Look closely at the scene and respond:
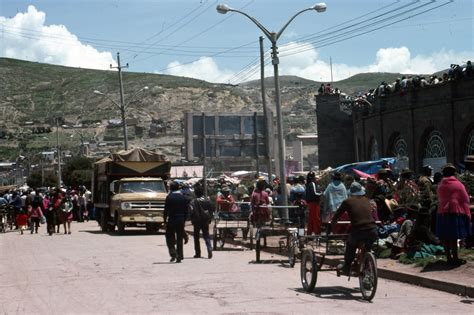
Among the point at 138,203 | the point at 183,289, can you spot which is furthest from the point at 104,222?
the point at 183,289

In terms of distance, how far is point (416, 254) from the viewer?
1521 cm

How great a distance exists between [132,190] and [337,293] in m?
19.0

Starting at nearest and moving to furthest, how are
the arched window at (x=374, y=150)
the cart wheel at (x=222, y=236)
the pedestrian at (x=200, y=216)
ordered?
1. the pedestrian at (x=200, y=216)
2. the cart wheel at (x=222, y=236)
3. the arched window at (x=374, y=150)

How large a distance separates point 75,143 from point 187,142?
133480mm

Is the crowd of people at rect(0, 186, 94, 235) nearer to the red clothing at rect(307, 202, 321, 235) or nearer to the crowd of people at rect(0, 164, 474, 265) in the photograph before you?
the crowd of people at rect(0, 164, 474, 265)

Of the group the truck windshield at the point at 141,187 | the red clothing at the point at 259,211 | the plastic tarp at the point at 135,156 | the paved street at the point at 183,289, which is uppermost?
the plastic tarp at the point at 135,156

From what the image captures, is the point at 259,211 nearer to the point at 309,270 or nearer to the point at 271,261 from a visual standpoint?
the point at 271,261

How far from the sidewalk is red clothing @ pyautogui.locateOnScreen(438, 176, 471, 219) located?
0.96 m

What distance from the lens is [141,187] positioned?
3086 centimetres

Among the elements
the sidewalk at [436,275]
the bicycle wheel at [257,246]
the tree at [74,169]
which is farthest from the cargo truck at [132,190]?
the tree at [74,169]

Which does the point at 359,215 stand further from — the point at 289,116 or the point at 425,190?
the point at 289,116

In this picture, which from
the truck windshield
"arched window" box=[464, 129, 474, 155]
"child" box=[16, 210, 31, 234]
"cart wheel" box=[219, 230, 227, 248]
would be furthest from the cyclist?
"arched window" box=[464, 129, 474, 155]

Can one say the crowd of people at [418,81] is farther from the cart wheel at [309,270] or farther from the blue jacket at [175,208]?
the cart wheel at [309,270]

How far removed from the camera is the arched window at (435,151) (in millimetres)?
45188
